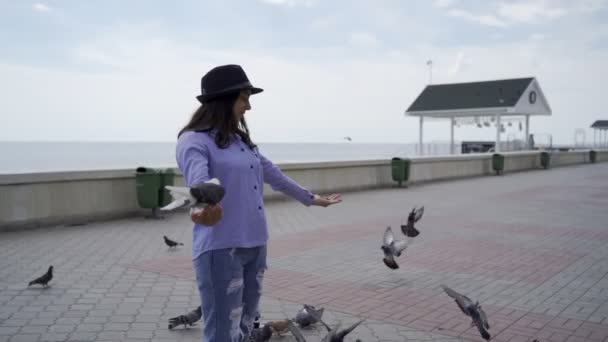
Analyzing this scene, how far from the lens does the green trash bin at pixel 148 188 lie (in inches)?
448

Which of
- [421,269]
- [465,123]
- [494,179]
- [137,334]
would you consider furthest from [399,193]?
[465,123]

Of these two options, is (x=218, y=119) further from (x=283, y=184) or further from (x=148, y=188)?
(x=148, y=188)

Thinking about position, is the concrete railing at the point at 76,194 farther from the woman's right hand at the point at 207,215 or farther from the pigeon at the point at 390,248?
the woman's right hand at the point at 207,215

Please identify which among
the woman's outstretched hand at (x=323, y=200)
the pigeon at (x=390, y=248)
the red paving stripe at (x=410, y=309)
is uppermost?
the woman's outstretched hand at (x=323, y=200)

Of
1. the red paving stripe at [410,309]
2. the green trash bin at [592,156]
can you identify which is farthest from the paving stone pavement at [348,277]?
the green trash bin at [592,156]

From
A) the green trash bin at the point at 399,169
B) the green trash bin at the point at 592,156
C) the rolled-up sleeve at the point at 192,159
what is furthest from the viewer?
the green trash bin at the point at 592,156

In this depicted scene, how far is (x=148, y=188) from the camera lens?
11.4m

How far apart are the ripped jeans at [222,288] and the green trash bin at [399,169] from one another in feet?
51.5

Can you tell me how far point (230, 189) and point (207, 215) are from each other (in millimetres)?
491

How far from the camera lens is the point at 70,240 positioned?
9.23 m

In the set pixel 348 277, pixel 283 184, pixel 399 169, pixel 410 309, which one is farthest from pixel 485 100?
pixel 283 184

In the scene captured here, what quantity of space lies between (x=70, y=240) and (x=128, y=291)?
342 cm

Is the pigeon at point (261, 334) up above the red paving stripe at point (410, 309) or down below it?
above

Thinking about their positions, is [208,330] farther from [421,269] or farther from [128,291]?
[421,269]
